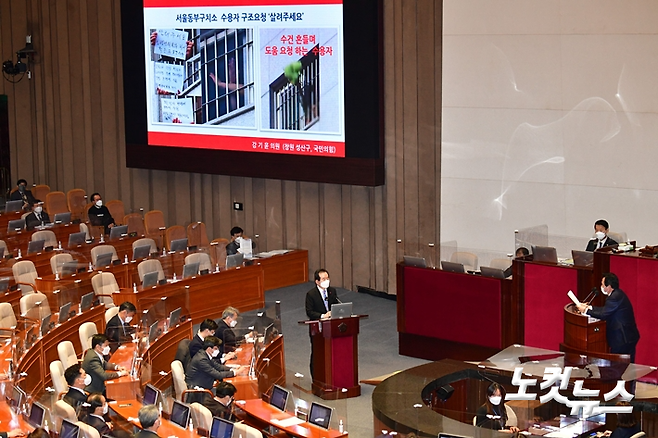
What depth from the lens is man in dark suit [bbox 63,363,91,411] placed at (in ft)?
26.9

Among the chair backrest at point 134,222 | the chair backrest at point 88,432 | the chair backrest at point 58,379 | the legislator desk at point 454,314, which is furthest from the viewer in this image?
the chair backrest at point 134,222

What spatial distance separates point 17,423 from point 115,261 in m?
5.54

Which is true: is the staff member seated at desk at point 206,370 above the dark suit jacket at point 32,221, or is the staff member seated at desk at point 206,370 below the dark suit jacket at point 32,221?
below

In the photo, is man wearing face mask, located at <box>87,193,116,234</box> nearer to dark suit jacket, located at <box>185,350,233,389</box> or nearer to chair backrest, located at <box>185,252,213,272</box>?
chair backrest, located at <box>185,252,213,272</box>

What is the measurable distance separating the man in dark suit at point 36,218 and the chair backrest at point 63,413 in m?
7.74

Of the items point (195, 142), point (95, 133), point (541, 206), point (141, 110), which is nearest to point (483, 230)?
point (541, 206)

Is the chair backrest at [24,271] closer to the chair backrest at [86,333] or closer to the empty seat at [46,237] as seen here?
the empty seat at [46,237]

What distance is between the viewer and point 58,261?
1276 cm

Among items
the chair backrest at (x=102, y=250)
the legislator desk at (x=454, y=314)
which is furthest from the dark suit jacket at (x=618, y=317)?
the chair backrest at (x=102, y=250)

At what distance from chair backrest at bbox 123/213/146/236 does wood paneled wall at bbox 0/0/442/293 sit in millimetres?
1101

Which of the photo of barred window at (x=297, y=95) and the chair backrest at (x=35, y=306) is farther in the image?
the photo of barred window at (x=297, y=95)

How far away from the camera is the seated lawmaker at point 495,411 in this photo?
299 inches

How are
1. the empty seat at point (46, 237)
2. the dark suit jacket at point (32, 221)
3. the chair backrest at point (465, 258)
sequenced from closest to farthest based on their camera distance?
the chair backrest at point (465, 258), the empty seat at point (46, 237), the dark suit jacket at point (32, 221)

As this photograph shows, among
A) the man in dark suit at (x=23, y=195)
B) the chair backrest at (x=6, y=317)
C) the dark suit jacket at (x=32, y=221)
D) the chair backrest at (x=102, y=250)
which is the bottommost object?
the chair backrest at (x=6, y=317)
